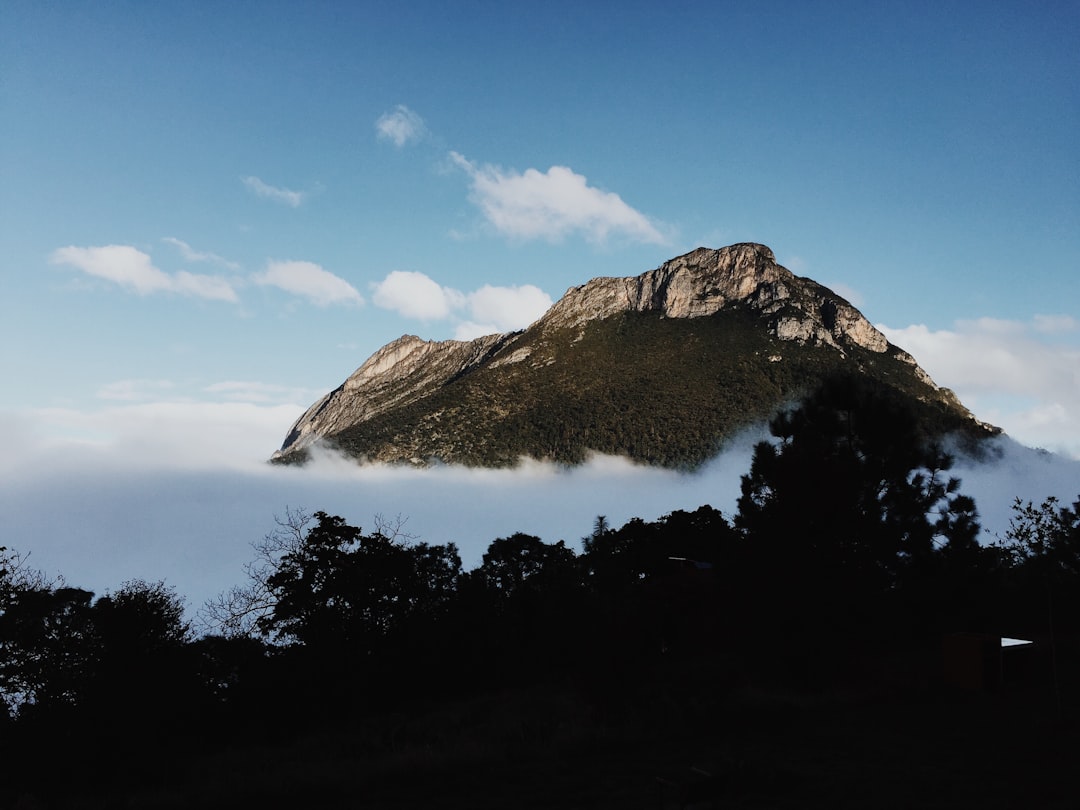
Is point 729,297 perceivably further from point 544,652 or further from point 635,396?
point 544,652

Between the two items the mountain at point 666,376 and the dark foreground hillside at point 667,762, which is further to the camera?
the mountain at point 666,376

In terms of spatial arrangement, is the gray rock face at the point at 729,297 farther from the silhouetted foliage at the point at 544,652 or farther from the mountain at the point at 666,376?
the silhouetted foliage at the point at 544,652

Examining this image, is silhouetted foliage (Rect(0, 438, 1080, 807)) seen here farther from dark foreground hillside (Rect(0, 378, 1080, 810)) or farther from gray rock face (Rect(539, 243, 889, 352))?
gray rock face (Rect(539, 243, 889, 352))

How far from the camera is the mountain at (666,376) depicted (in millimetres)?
125688

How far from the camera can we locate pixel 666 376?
449 feet

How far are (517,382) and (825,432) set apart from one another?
4679 inches

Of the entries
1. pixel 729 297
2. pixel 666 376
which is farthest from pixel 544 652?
pixel 729 297

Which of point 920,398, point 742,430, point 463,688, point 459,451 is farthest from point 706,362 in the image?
point 463,688

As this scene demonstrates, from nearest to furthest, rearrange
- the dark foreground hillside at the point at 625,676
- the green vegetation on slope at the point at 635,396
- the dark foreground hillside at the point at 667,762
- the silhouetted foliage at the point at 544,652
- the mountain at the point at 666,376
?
the dark foreground hillside at the point at 667,762, the dark foreground hillside at the point at 625,676, the silhouetted foliage at the point at 544,652, the green vegetation on slope at the point at 635,396, the mountain at the point at 666,376

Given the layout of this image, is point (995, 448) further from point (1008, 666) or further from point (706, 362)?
point (1008, 666)

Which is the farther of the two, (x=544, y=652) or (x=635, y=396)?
(x=635, y=396)

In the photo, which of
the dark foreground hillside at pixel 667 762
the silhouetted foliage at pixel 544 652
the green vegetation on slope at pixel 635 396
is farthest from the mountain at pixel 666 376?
the dark foreground hillside at pixel 667 762

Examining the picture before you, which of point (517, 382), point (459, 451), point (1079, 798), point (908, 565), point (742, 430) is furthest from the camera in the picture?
point (517, 382)

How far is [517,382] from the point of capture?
146 m
